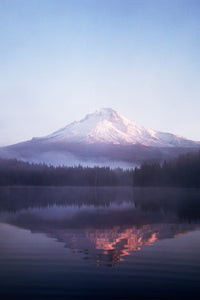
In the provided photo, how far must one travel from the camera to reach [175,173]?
359 ft

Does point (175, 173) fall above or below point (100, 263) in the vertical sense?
above

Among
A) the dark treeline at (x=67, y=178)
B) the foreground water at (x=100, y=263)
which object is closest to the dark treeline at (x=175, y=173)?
the dark treeline at (x=67, y=178)

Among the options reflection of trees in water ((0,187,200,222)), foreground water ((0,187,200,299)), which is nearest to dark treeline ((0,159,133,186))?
Answer: reflection of trees in water ((0,187,200,222))

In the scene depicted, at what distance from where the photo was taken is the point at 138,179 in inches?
5433

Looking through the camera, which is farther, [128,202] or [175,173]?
[175,173]

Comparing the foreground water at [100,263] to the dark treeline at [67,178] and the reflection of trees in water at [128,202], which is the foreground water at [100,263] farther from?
the dark treeline at [67,178]

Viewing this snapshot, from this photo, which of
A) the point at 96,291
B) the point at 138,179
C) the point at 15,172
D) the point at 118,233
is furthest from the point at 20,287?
the point at 15,172

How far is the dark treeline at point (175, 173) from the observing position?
3979 inches

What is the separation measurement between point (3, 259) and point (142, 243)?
697cm

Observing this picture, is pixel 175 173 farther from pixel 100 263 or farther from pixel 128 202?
pixel 100 263

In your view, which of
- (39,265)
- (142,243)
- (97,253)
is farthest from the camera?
(142,243)

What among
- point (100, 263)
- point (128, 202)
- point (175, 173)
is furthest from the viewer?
point (175, 173)

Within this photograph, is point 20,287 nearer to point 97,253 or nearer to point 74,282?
point 74,282

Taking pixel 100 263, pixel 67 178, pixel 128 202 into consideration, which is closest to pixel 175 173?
pixel 128 202
